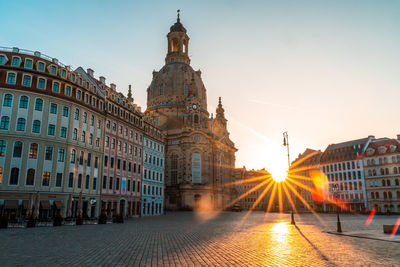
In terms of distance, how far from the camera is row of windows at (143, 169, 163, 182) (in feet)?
200

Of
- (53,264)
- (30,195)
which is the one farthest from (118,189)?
(53,264)

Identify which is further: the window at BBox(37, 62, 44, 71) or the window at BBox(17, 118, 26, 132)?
the window at BBox(37, 62, 44, 71)

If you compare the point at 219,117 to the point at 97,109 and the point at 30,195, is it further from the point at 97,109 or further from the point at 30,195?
the point at 30,195

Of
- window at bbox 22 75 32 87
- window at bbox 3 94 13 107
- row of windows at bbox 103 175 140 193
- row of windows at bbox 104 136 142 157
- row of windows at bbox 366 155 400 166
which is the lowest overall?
row of windows at bbox 103 175 140 193

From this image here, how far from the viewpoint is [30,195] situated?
3462 centimetres

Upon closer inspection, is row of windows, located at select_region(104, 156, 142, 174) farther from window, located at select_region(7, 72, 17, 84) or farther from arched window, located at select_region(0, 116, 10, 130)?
window, located at select_region(7, 72, 17, 84)

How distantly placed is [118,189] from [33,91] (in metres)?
20.5

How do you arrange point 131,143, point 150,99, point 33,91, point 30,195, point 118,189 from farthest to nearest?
point 150,99 < point 131,143 < point 118,189 < point 33,91 < point 30,195

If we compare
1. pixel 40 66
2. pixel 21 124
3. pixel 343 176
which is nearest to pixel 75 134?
pixel 21 124

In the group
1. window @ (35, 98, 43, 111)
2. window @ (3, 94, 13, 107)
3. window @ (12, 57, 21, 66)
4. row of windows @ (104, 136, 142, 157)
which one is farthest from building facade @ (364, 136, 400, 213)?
window @ (12, 57, 21, 66)

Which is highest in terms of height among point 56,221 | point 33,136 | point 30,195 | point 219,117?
point 219,117

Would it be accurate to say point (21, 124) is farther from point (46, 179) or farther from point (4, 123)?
point (46, 179)

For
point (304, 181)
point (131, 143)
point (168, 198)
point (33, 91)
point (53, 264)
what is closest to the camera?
point (53, 264)

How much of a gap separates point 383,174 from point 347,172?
10.6 meters
